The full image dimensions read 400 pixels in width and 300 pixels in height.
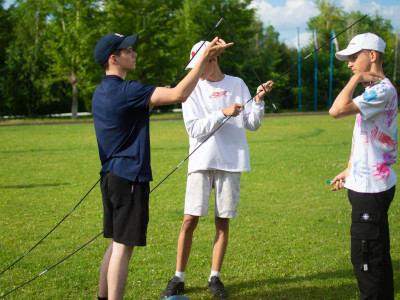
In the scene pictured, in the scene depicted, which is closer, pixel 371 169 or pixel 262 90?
pixel 371 169

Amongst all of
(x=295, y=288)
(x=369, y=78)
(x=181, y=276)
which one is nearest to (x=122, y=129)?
(x=181, y=276)

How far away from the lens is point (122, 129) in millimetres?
3332

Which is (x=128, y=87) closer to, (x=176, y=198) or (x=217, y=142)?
(x=217, y=142)

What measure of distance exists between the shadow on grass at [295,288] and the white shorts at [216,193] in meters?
0.70

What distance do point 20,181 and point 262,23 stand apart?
63.9 meters

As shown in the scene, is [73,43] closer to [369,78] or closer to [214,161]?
[214,161]

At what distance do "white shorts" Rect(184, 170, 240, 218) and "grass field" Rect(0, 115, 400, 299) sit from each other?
0.74m

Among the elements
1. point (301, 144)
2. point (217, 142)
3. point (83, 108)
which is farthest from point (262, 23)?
point (217, 142)

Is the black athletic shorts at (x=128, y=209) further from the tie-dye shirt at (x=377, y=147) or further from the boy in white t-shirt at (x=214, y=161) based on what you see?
the tie-dye shirt at (x=377, y=147)

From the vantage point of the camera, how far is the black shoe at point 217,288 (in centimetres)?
412

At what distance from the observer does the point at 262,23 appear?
228 ft

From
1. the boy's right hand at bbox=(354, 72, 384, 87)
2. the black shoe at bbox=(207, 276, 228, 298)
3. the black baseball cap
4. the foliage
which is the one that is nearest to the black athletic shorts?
the black baseball cap

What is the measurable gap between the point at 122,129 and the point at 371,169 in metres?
1.75

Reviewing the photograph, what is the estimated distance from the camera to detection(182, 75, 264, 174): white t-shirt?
4.19m
